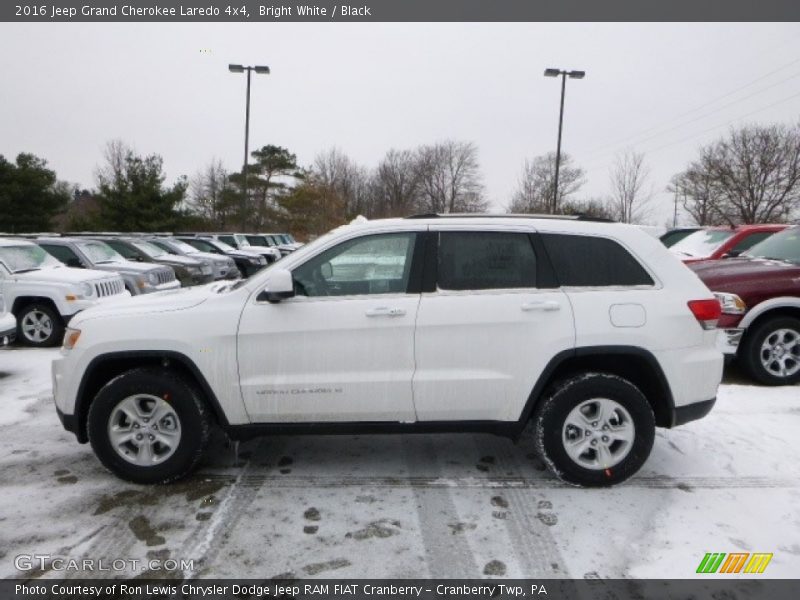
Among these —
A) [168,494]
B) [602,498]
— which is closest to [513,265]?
[602,498]

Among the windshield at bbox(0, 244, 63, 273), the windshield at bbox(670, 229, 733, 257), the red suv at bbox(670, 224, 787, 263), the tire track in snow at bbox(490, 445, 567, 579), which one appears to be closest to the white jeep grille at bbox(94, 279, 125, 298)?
the windshield at bbox(0, 244, 63, 273)

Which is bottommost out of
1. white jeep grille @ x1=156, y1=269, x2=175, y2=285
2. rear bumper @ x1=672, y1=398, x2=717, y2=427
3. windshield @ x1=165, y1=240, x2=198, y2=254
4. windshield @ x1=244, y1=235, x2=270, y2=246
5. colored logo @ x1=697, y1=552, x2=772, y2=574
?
colored logo @ x1=697, y1=552, x2=772, y2=574

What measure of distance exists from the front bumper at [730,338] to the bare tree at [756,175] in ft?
129

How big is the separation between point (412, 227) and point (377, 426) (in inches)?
53.2

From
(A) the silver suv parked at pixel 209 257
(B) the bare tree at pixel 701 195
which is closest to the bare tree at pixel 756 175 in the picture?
(B) the bare tree at pixel 701 195

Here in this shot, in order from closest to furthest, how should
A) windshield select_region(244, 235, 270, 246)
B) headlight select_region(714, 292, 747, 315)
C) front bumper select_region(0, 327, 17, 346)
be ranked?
headlight select_region(714, 292, 747, 315) < front bumper select_region(0, 327, 17, 346) < windshield select_region(244, 235, 270, 246)

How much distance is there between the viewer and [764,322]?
19.0ft

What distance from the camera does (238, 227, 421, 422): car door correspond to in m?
3.40

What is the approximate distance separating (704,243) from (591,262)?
7589 mm

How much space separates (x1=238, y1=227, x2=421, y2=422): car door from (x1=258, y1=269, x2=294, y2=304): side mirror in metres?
0.09

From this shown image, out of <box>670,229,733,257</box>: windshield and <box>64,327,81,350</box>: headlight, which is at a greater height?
<box>670,229,733,257</box>: windshield

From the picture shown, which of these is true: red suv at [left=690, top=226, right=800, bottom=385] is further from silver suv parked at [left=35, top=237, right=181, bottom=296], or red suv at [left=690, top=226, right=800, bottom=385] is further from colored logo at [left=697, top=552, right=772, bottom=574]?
silver suv parked at [left=35, top=237, right=181, bottom=296]

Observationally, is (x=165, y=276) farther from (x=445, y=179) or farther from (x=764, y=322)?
(x=445, y=179)

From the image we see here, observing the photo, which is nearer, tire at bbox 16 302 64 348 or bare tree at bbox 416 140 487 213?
tire at bbox 16 302 64 348
